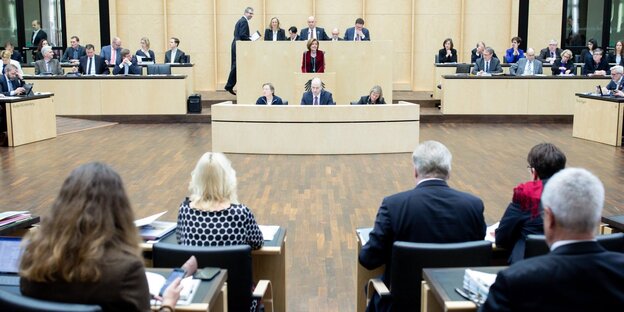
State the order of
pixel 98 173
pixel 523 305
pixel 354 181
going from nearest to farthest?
pixel 523 305 < pixel 98 173 < pixel 354 181

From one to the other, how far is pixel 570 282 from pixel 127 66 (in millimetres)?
14434

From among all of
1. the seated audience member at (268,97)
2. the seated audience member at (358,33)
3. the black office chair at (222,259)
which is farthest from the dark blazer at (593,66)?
the black office chair at (222,259)

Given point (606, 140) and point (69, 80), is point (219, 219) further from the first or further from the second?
point (69, 80)

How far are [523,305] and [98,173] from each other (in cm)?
142

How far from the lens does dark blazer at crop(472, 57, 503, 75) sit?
15836 mm

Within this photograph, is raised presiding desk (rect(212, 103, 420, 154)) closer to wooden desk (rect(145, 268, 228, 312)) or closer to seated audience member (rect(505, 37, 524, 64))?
seated audience member (rect(505, 37, 524, 64))

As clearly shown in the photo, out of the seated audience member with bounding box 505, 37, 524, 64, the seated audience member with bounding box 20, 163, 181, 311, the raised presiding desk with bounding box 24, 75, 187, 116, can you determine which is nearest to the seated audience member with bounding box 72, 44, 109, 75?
the raised presiding desk with bounding box 24, 75, 187, 116

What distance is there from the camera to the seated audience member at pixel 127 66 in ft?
51.8

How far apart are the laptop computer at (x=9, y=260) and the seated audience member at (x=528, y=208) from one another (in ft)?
7.55

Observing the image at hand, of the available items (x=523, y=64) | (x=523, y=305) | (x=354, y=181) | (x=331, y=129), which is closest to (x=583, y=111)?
(x=523, y=64)

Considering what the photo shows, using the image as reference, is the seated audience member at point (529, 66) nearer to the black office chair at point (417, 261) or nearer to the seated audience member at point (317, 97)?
the seated audience member at point (317, 97)

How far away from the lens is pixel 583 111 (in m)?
13.1

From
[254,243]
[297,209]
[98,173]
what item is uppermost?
[98,173]

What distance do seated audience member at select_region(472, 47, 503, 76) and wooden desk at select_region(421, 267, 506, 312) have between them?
13.0 meters
